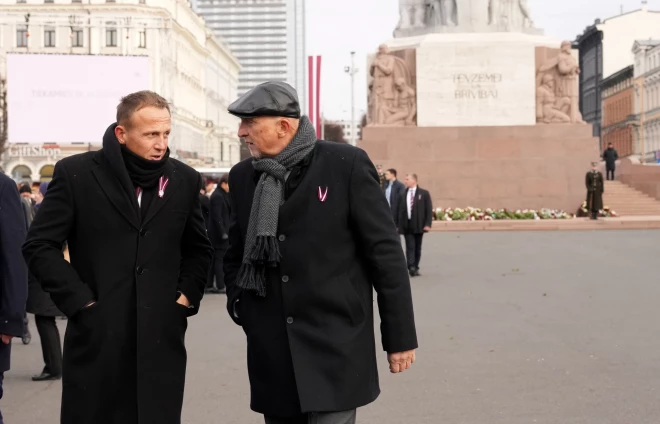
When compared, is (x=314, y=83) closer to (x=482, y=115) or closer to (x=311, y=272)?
(x=482, y=115)

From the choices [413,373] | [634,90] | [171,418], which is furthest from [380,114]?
[634,90]

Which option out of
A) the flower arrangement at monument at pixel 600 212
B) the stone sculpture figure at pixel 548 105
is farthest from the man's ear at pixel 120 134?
the stone sculpture figure at pixel 548 105

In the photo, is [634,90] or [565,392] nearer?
[565,392]

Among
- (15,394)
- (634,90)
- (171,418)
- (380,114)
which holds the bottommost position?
(15,394)

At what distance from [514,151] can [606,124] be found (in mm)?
93262

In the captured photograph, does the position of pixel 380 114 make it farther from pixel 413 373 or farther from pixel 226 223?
Answer: pixel 413 373

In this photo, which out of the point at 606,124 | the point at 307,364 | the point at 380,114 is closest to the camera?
the point at 307,364

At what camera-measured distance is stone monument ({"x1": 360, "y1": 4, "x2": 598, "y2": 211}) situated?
2795cm

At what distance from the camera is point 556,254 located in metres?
18.5

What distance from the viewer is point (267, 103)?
4.14 metres

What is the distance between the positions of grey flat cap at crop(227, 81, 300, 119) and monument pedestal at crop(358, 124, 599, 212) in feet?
77.5

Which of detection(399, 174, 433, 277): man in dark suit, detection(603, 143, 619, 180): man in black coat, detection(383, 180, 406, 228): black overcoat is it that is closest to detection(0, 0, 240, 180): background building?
detection(603, 143, 619, 180): man in black coat

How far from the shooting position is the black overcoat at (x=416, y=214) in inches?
656

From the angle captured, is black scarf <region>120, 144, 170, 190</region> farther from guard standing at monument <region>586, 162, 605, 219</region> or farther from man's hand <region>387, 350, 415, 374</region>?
guard standing at monument <region>586, 162, 605, 219</region>
